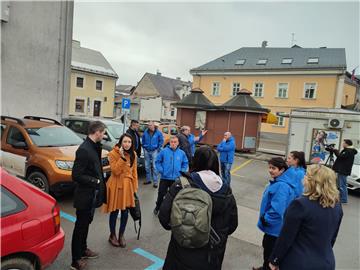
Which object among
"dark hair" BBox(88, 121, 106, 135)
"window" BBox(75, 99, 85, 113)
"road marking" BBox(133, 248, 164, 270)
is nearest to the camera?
"dark hair" BBox(88, 121, 106, 135)

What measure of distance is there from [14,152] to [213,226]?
17.9 feet

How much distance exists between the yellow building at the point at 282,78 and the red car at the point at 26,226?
103 feet

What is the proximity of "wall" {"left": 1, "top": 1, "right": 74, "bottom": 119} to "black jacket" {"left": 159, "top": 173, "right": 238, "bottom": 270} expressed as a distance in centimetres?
1081

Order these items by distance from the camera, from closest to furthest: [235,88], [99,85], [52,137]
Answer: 1. [52,137]
2. [235,88]
3. [99,85]

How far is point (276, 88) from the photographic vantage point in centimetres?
3231

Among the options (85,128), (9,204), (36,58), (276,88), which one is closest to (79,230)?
(9,204)

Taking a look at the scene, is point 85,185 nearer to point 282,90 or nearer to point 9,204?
point 9,204

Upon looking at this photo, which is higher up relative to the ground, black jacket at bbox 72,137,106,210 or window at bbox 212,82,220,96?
window at bbox 212,82,220,96

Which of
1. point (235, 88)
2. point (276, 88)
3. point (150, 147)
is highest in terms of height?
point (276, 88)

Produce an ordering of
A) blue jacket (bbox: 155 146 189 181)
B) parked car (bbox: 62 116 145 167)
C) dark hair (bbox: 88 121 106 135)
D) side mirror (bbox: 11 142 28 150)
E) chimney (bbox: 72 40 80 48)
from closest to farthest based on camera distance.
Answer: dark hair (bbox: 88 121 106 135), blue jacket (bbox: 155 146 189 181), side mirror (bbox: 11 142 28 150), parked car (bbox: 62 116 145 167), chimney (bbox: 72 40 80 48)

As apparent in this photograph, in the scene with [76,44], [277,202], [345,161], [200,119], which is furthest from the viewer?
[76,44]

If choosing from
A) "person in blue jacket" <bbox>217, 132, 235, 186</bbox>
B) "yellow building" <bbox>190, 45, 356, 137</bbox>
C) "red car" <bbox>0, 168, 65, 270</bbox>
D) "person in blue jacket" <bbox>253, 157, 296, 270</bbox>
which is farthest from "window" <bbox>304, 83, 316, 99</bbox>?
"red car" <bbox>0, 168, 65, 270</bbox>

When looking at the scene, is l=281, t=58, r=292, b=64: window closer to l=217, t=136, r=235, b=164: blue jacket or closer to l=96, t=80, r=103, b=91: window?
l=96, t=80, r=103, b=91: window

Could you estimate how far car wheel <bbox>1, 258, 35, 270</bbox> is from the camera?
2.50 meters
